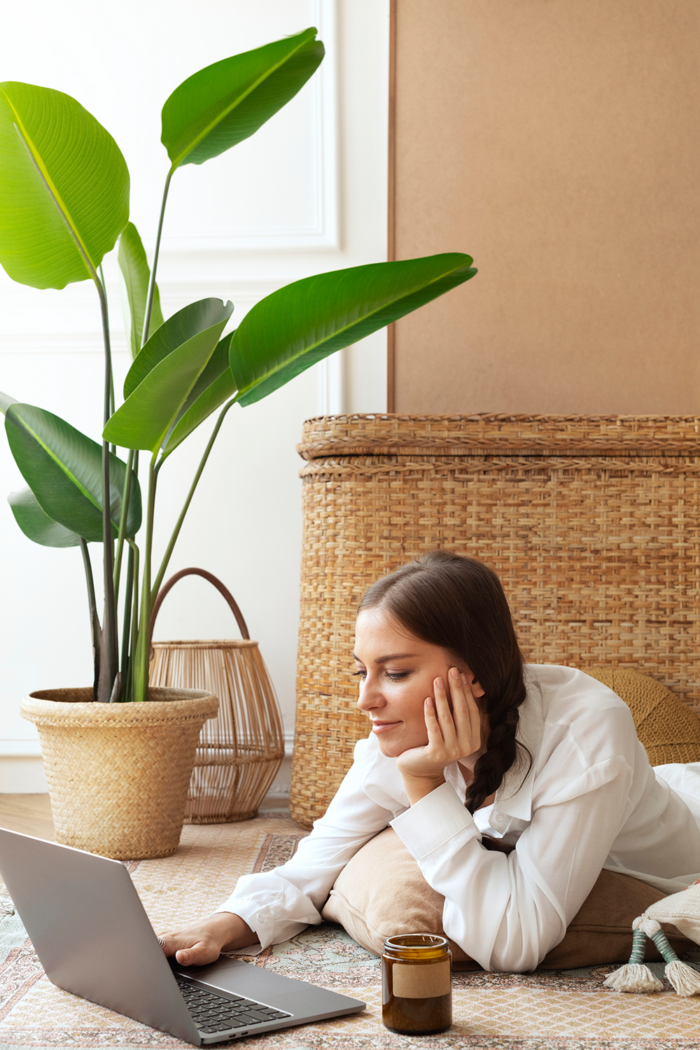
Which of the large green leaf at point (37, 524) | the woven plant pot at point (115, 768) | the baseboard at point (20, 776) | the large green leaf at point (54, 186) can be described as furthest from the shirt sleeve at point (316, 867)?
the baseboard at point (20, 776)

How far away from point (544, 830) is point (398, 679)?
242 mm

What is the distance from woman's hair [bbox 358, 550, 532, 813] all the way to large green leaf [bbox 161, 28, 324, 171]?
3.43 ft

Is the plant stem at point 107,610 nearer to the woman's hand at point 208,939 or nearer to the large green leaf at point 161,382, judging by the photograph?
the large green leaf at point 161,382

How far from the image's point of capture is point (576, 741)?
3.79 ft

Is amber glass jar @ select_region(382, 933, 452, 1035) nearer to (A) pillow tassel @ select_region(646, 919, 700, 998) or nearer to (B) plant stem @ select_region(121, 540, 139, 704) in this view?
(A) pillow tassel @ select_region(646, 919, 700, 998)

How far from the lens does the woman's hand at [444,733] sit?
1136 millimetres

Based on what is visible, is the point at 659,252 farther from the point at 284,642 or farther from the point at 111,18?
the point at 111,18

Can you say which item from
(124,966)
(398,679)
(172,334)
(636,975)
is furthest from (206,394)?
(636,975)

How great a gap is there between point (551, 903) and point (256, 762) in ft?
3.87

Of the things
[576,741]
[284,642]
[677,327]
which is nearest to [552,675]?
[576,741]

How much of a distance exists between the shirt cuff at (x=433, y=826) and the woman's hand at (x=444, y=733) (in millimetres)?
25

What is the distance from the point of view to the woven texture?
221 centimetres

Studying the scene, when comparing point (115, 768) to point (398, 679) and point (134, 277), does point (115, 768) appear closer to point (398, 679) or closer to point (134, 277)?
point (398, 679)

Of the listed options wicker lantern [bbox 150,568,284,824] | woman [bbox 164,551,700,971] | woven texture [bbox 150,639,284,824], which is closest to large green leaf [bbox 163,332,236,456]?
wicker lantern [bbox 150,568,284,824]
